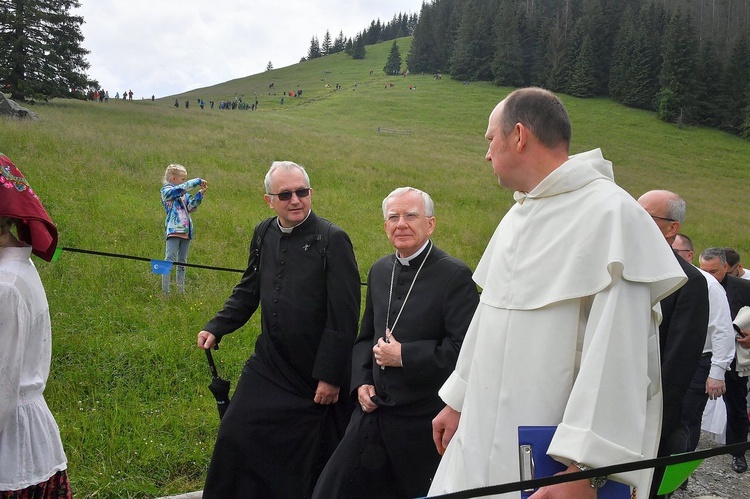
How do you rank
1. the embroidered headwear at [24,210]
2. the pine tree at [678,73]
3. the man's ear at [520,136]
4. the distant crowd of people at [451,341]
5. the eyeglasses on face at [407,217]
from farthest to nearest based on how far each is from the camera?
1. the pine tree at [678,73]
2. the eyeglasses on face at [407,217]
3. the embroidered headwear at [24,210]
4. the man's ear at [520,136]
5. the distant crowd of people at [451,341]

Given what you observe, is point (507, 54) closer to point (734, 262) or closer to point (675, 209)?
point (734, 262)

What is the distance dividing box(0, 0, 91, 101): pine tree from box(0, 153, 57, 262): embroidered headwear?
29361 millimetres

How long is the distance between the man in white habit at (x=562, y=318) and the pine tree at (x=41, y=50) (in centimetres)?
3075

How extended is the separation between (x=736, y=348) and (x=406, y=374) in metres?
4.45

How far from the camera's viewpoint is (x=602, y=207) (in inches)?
75.7

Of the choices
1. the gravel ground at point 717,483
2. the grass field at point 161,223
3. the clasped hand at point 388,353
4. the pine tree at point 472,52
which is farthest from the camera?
the pine tree at point 472,52

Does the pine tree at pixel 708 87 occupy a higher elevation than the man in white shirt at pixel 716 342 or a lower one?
higher

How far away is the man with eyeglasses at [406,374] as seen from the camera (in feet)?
10.9

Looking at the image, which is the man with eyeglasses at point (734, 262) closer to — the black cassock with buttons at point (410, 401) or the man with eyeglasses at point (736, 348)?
the man with eyeglasses at point (736, 348)

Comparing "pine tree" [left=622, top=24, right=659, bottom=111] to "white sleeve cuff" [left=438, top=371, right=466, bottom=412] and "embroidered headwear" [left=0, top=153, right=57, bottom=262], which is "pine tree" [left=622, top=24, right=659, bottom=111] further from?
"embroidered headwear" [left=0, top=153, right=57, bottom=262]

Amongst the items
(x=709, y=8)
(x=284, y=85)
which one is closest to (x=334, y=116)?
(x=284, y=85)

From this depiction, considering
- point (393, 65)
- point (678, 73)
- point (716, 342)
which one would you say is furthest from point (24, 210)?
point (393, 65)

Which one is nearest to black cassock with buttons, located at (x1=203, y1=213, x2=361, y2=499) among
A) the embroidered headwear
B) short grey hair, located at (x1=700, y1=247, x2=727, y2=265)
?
the embroidered headwear

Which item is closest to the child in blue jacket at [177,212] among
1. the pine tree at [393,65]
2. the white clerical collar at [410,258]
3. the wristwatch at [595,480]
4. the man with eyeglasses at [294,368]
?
the man with eyeglasses at [294,368]
